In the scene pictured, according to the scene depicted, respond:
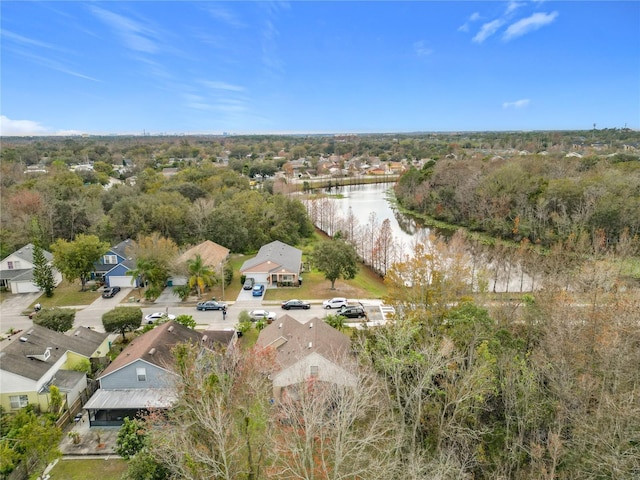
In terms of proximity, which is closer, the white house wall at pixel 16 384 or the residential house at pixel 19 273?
the white house wall at pixel 16 384

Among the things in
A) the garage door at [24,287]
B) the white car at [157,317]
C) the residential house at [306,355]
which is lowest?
the white car at [157,317]

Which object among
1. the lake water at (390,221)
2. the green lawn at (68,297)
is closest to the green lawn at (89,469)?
the green lawn at (68,297)

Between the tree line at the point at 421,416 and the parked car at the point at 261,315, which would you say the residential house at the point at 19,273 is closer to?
the parked car at the point at 261,315

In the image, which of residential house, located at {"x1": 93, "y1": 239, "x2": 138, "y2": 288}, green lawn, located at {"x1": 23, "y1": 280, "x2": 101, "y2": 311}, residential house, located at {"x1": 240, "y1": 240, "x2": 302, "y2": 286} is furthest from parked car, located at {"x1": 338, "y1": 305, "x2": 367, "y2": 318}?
green lawn, located at {"x1": 23, "y1": 280, "x2": 101, "y2": 311}

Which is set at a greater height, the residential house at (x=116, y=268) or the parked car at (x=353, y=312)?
the residential house at (x=116, y=268)

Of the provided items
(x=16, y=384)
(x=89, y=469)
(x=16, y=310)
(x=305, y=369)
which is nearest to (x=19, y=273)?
(x=16, y=310)

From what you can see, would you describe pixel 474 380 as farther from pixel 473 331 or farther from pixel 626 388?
pixel 626 388

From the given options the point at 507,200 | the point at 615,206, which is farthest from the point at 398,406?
the point at 507,200
